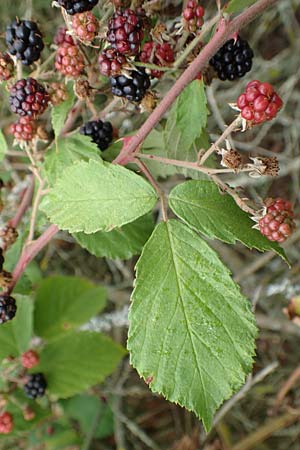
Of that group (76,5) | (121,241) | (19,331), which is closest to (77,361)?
(19,331)

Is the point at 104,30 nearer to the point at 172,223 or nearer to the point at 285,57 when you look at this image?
Result: the point at 172,223

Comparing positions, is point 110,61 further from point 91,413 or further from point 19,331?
point 91,413

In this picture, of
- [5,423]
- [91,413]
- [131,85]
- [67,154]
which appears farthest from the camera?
[91,413]

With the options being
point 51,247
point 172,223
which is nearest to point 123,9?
point 172,223

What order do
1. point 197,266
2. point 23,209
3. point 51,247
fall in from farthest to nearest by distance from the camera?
point 51,247 < point 23,209 < point 197,266

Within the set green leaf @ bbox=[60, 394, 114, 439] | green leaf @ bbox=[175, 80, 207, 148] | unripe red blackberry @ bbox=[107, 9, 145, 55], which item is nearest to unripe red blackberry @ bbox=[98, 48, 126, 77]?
unripe red blackberry @ bbox=[107, 9, 145, 55]
